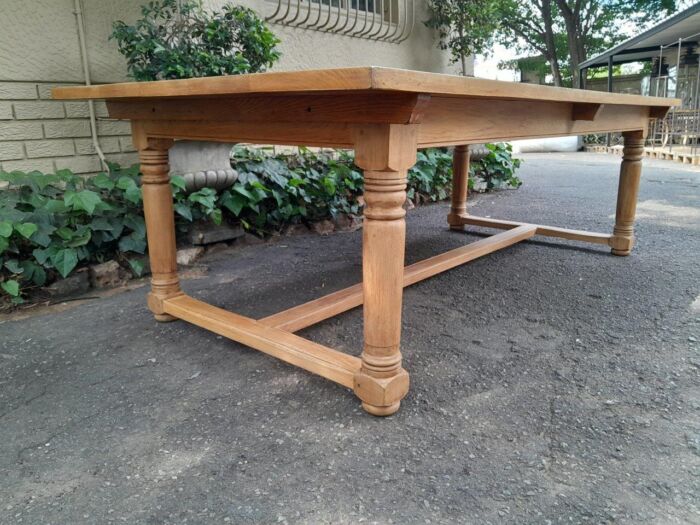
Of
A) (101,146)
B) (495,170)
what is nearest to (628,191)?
(495,170)

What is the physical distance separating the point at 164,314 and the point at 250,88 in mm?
1297

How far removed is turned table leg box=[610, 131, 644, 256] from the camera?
3.27 m

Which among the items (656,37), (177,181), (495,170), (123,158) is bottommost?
(495,170)

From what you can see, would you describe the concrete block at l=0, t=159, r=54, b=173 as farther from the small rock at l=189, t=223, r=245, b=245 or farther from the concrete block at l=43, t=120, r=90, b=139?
the small rock at l=189, t=223, r=245, b=245

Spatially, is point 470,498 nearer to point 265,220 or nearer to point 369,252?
point 369,252

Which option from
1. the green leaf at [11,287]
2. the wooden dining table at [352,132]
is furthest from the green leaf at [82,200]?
the wooden dining table at [352,132]

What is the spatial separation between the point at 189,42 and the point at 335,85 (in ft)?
8.05

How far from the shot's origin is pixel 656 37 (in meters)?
12.5

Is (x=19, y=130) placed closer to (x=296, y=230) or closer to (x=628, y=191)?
(x=296, y=230)

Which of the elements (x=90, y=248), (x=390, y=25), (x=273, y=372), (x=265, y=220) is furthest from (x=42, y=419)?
(x=390, y=25)

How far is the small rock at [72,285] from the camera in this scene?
267 centimetres

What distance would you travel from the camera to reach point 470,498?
1226mm

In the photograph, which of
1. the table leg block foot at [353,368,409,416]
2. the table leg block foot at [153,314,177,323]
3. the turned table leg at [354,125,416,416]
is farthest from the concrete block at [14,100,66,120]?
the table leg block foot at [353,368,409,416]

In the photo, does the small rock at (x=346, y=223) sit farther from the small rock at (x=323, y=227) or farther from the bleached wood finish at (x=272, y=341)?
the bleached wood finish at (x=272, y=341)
